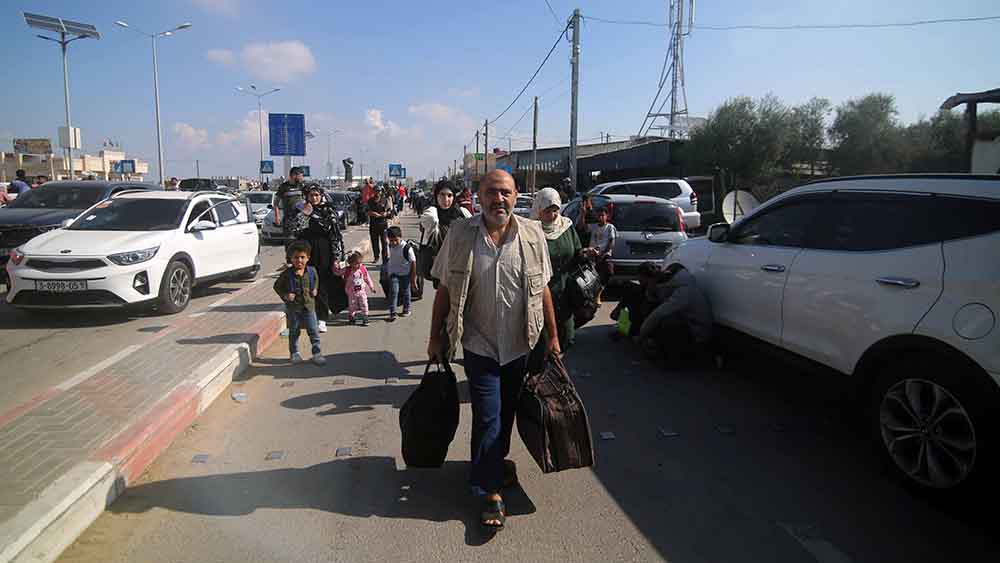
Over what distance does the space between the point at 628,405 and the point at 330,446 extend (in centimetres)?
241

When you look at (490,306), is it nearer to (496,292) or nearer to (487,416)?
(496,292)

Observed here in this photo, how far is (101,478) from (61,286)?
208 inches

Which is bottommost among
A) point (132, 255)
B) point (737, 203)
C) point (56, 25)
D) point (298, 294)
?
point (298, 294)

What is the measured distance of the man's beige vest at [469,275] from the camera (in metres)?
3.21

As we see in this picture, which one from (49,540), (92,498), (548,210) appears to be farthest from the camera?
(548,210)

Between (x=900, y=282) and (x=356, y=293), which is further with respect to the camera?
(x=356, y=293)

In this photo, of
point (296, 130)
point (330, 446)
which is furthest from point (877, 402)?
point (296, 130)

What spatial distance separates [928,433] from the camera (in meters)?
3.41

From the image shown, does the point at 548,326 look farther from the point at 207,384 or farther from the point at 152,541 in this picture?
the point at 207,384

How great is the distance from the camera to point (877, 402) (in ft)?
12.4

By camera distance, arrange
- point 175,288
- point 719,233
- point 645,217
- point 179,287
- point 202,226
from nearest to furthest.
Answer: point 719,233 → point 175,288 → point 179,287 → point 202,226 → point 645,217

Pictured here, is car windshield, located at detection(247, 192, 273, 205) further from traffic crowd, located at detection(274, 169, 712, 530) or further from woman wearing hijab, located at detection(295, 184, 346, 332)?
woman wearing hijab, located at detection(295, 184, 346, 332)

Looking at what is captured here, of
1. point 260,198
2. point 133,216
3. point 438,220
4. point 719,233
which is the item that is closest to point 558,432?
point 719,233

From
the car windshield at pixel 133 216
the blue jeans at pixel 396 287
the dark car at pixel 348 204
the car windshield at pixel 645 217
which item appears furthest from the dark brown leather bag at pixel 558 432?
the dark car at pixel 348 204
